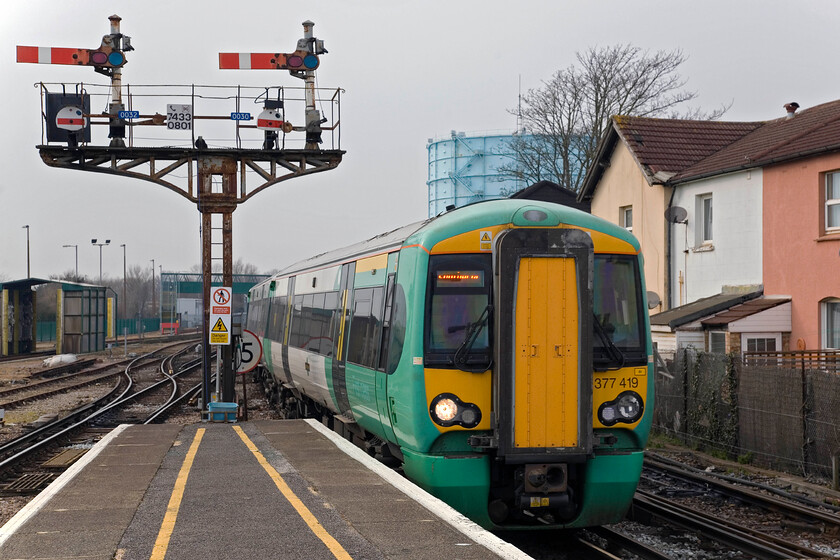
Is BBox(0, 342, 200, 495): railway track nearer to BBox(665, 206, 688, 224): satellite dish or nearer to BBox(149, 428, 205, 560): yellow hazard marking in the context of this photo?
BBox(149, 428, 205, 560): yellow hazard marking

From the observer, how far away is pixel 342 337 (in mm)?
11891

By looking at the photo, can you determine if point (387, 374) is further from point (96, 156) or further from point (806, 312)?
point (96, 156)

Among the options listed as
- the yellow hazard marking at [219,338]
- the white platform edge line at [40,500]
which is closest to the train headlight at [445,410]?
the white platform edge line at [40,500]

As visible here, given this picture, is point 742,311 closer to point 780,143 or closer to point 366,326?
point 780,143

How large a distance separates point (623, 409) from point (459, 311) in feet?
5.42

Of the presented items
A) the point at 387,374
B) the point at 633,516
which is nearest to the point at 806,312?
the point at 633,516

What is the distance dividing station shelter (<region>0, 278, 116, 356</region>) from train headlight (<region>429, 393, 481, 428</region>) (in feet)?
124

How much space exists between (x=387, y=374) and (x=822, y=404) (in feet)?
20.1

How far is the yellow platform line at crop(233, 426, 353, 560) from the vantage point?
20.4ft

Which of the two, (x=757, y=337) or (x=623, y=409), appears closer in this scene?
(x=623, y=409)

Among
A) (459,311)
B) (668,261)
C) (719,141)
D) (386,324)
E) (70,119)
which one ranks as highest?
(719,141)

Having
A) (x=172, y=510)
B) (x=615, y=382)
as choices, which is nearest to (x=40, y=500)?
(x=172, y=510)

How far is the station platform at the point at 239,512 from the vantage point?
625cm

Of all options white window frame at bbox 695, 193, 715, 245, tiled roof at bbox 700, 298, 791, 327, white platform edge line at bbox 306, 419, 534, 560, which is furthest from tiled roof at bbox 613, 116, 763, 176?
white platform edge line at bbox 306, 419, 534, 560
